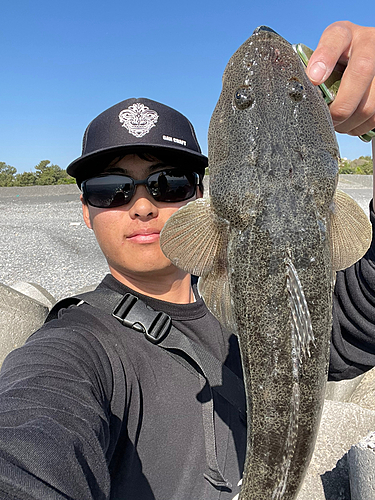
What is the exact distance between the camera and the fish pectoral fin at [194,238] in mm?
1884

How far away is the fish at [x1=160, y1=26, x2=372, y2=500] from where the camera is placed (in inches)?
63.3

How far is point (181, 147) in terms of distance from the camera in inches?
120

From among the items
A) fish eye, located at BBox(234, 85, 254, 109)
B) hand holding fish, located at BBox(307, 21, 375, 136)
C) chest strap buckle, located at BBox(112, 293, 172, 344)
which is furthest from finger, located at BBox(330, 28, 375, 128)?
chest strap buckle, located at BBox(112, 293, 172, 344)

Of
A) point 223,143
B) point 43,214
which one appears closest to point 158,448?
point 223,143

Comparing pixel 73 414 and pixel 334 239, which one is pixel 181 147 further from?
pixel 73 414

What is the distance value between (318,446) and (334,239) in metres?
3.27

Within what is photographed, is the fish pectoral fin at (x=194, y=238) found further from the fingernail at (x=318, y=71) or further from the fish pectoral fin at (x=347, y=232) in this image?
the fingernail at (x=318, y=71)

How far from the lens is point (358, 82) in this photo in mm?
1816

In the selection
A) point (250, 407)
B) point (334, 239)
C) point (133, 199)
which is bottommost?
point (250, 407)

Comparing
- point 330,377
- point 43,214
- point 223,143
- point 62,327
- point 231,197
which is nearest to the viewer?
point 231,197

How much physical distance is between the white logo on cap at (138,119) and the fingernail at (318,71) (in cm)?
153

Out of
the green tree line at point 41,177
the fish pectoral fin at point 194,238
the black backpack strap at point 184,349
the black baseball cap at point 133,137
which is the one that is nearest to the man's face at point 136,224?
the black baseball cap at point 133,137

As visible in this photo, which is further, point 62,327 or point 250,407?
point 62,327

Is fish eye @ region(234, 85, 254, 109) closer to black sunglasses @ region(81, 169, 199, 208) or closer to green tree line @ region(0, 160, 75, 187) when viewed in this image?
black sunglasses @ region(81, 169, 199, 208)
